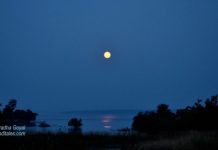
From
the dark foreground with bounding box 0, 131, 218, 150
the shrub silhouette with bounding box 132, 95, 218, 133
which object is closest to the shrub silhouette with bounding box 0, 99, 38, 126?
the dark foreground with bounding box 0, 131, 218, 150

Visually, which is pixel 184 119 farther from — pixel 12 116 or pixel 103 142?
pixel 12 116

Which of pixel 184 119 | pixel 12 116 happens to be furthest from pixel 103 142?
pixel 12 116

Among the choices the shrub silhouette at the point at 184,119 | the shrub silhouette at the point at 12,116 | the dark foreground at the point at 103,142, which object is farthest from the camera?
the shrub silhouette at the point at 184,119

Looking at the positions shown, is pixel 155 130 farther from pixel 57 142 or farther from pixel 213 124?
pixel 57 142

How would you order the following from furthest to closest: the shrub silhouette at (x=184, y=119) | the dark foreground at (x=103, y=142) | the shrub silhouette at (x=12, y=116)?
the shrub silhouette at (x=184, y=119) → the shrub silhouette at (x=12, y=116) → the dark foreground at (x=103, y=142)

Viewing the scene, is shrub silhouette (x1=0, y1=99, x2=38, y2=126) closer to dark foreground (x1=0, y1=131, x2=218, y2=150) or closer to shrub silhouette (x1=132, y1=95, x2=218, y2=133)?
dark foreground (x1=0, y1=131, x2=218, y2=150)

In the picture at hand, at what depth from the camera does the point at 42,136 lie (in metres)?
27.3

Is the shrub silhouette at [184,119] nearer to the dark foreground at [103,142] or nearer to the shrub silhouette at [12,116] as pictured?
the dark foreground at [103,142]

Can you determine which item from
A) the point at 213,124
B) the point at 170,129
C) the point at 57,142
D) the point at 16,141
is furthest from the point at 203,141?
the point at 170,129

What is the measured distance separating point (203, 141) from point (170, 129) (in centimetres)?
1554

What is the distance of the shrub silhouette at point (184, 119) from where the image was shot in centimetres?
3512

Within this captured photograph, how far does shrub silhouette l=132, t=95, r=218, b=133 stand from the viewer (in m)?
35.1

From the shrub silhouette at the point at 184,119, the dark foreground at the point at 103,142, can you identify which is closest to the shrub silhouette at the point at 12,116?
the dark foreground at the point at 103,142

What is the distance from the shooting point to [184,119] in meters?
37.0
